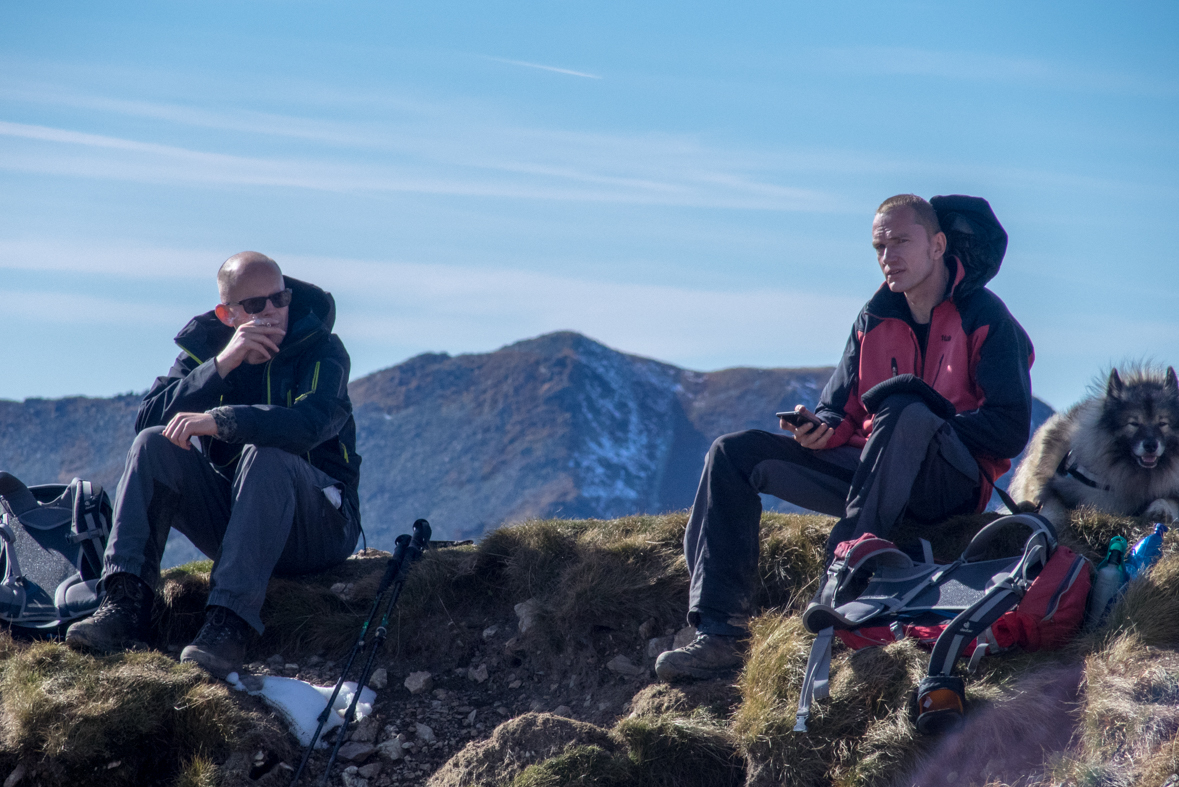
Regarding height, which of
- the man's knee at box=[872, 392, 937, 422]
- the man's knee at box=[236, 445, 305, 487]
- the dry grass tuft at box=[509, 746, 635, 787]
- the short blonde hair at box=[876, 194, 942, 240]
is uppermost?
the short blonde hair at box=[876, 194, 942, 240]

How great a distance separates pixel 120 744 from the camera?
5168 millimetres

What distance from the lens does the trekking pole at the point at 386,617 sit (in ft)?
17.4

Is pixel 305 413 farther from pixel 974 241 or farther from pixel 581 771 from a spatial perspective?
pixel 974 241

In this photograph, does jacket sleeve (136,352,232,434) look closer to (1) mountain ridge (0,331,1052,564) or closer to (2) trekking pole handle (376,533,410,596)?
(2) trekking pole handle (376,533,410,596)

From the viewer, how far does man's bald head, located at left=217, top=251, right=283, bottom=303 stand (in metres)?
6.57

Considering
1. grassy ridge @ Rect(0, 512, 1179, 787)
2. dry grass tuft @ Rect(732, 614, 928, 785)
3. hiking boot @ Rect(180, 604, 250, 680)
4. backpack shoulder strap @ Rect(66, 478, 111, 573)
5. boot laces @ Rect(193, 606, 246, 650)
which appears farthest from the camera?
backpack shoulder strap @ Rect(66, 478, 111, 573)

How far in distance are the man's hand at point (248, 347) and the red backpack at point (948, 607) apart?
3498 mm

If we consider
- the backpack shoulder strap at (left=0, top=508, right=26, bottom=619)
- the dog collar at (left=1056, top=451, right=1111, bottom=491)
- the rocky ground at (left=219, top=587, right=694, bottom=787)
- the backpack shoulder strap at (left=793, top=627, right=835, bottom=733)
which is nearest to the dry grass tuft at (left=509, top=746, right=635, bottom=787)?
the rocky ground at (left=219, top=587, right=694, bottom=787)

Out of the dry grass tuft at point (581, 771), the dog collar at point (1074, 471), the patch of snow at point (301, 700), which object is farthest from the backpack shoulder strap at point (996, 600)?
the patch of snow at point (301, 700)

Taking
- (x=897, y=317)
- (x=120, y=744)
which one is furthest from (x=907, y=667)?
(x=120, y=744)

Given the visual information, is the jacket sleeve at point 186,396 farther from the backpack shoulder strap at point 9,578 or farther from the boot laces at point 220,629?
the boot laces at point 220,629

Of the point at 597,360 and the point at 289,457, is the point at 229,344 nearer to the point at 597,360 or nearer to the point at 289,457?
the point at 289,457

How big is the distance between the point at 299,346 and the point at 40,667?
2249mm

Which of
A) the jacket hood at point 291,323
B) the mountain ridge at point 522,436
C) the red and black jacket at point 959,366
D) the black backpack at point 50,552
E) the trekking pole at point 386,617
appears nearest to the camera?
the trekking pole at point 386,617
